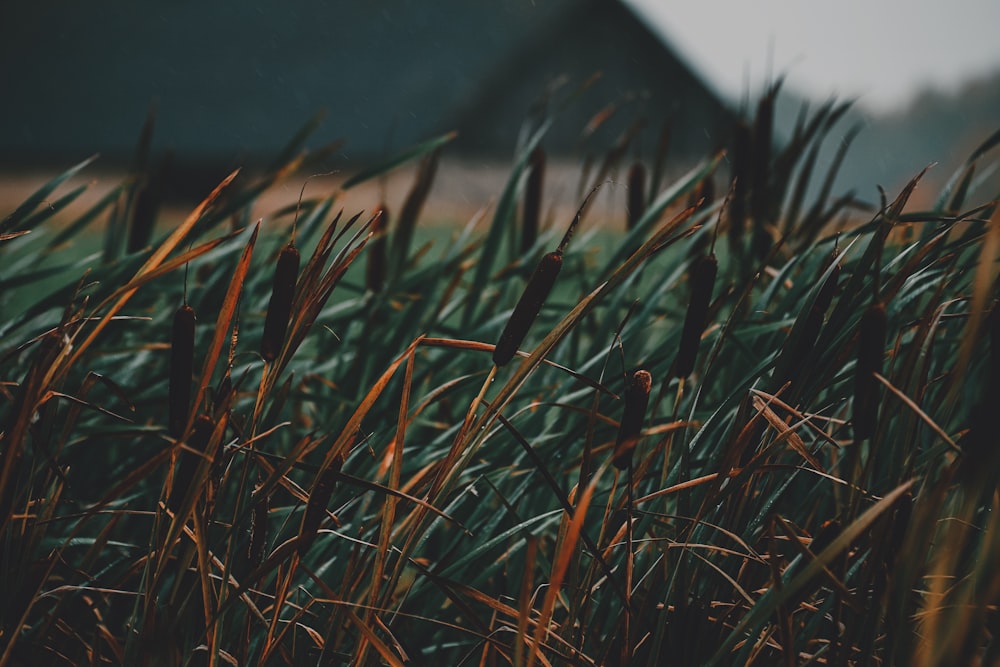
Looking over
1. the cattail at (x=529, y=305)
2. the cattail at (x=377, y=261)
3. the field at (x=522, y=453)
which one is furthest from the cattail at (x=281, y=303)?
the cattail at (x=377, y=261)

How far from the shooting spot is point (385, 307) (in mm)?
934

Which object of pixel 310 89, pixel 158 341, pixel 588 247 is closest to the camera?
pixel 158 341

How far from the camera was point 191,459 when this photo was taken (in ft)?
1.46

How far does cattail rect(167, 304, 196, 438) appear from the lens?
1.36 ft

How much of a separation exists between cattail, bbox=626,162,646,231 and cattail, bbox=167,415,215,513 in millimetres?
610

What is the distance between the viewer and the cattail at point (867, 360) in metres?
0.37

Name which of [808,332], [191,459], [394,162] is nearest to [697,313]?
[808,332]

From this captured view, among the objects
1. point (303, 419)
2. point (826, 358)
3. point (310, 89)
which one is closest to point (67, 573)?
point (303, 419)

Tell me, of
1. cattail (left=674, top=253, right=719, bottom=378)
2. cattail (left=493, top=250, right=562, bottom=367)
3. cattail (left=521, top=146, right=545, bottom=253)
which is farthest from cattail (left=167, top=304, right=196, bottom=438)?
cattail (left=521, top=146, right=545, bottom=253)

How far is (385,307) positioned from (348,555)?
354 mm

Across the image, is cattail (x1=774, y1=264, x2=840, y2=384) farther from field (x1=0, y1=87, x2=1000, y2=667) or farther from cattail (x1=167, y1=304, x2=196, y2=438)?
cattail (x1=167, y1=304, x2=196, y2=438)

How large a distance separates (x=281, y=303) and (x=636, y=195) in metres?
0.62

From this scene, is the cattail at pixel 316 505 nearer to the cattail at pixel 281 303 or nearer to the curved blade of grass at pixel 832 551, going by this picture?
the cattail at pixel 281 303

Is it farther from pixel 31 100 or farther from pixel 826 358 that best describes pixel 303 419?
pixel 31 100
